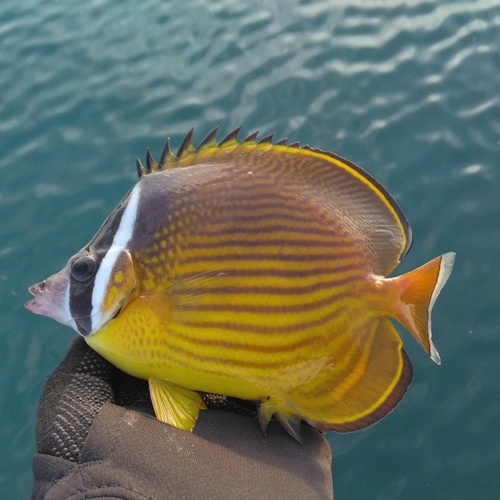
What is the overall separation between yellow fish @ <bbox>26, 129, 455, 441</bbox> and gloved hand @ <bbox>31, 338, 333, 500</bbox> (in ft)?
0.36

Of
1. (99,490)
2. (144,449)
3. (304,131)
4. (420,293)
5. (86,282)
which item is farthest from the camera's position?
Answer: (304,131)

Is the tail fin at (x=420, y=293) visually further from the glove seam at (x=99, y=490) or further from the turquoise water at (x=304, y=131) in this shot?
the turquoise water at (x=304, y=131)

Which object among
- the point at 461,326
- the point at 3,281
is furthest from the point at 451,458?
the point at 3,281

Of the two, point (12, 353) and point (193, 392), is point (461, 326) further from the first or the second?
point (12, 353)

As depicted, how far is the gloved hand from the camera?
199 cm

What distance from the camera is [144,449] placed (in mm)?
2072

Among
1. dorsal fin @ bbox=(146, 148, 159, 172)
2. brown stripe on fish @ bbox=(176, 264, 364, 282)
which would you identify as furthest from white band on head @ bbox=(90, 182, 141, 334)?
brown stripe on fish @ bbox=(176, 264, 364, 282)

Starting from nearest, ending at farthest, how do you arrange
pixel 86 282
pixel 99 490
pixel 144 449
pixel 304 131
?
pixel 99 490 → pixel 144 449 → pixel 86 282 → pixel 304 131

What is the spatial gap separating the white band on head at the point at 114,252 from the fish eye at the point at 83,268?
38 millimetres

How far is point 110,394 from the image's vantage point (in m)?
2.34

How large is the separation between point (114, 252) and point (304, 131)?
4.32 m

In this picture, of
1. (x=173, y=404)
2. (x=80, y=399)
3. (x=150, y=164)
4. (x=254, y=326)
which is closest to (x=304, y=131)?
(x=150, y=164)

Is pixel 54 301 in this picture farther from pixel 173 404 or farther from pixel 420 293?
pixel 420 293

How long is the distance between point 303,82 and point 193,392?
505 centimetres
